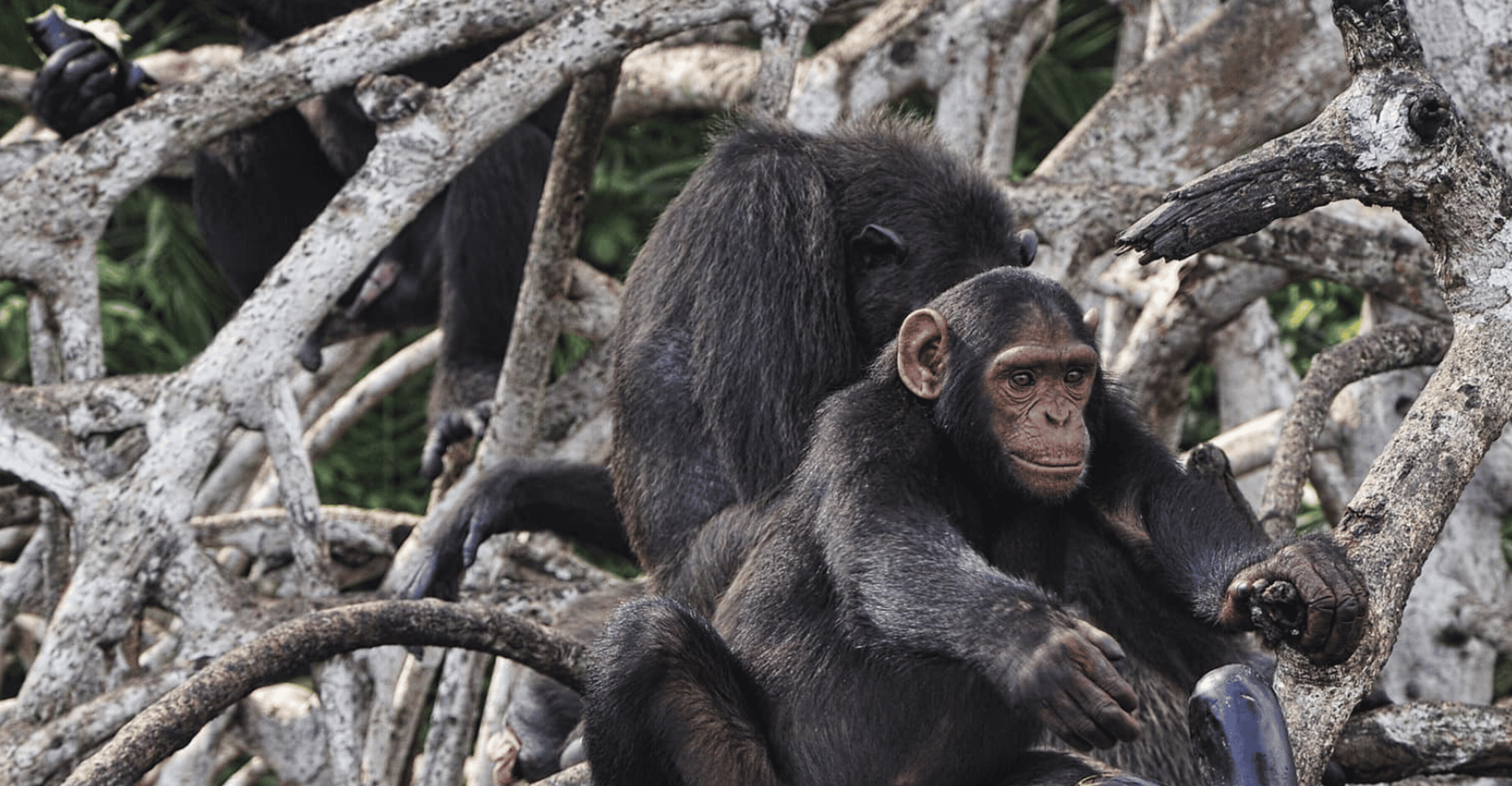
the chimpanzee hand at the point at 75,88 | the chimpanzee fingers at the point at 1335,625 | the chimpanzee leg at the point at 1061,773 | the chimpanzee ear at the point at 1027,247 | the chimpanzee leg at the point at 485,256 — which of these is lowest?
the chimpanzee leg at the point at 1061,773

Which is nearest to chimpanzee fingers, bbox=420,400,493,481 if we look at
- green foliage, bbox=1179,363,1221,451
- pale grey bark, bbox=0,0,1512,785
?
pale grey bark, bbox=0,0,1512,785

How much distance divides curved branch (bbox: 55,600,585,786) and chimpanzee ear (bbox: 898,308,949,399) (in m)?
0.98

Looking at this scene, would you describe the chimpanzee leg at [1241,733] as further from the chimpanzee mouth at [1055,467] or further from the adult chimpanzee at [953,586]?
the chimpanzee mouth at [1055,467]

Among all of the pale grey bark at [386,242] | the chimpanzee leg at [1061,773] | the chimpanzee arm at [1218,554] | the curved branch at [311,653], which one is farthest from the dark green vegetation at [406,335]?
the chimpanzee leg at [1061,773]

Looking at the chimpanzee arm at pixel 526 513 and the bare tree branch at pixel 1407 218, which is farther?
the chimpanzee arm at pixel 526 513

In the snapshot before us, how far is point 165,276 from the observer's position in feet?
27.0

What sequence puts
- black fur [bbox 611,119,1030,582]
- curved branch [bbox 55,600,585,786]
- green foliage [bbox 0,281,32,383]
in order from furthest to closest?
1. green foliage [bbox 0,281,32,383]
2. black fur [bbox 611,119,1030,582]
3. curved branch [bbox 55,600,585,786]

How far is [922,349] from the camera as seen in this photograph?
3.06m

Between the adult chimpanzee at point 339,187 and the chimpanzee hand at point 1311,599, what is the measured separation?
3512 mm

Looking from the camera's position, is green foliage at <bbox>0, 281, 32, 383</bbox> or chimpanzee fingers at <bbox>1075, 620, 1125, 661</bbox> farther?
green foliage at <bbox>0, 281, 32, 383</bbox>

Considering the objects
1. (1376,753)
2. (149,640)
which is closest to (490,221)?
(149,640)

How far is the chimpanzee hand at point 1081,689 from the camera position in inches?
88.7

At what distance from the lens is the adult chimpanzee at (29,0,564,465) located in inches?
222

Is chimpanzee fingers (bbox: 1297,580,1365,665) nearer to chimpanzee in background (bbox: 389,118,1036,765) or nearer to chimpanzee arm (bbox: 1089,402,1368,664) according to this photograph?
chimpanzee arm (bbox: 1089,402,1368,664)
